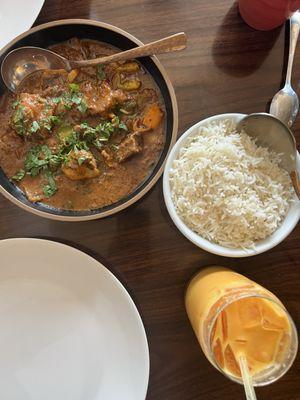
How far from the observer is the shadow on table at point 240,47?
1.86m

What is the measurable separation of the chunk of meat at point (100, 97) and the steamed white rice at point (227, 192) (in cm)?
32

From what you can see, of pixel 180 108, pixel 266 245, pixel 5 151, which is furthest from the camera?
pixel 180 108

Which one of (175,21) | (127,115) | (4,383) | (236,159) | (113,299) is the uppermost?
(175,21)

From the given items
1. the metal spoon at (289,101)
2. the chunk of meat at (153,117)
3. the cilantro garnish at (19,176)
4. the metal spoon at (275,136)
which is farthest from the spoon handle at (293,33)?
the cilantro garnish at (19,176)

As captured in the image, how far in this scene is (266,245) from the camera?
161 centimetres

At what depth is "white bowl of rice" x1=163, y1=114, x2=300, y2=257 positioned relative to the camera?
1.60 m

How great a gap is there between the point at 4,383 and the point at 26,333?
0.21 m

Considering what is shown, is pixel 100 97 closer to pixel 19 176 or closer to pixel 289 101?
pixel 19 176

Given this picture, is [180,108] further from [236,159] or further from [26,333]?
[26,333]

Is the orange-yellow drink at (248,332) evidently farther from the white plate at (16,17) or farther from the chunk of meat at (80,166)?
the white plate at (16,17)

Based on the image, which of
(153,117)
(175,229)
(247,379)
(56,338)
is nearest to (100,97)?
(153,117)

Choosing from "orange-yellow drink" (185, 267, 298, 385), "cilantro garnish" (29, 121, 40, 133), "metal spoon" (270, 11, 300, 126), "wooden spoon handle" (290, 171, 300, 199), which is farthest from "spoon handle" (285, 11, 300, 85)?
"cilantro garnish" (29, 121, 40, 133)

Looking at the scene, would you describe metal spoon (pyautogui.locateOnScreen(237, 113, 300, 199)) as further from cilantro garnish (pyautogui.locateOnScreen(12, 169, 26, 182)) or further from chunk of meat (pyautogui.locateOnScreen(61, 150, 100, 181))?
cilantro garnish (pyautogui.locateOnScreen(12, 169, 26, 182))

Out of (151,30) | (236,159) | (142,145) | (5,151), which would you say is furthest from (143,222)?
(151,30)
